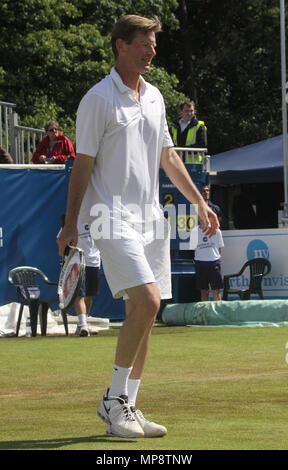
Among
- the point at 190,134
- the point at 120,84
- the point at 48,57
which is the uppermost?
the point at 48,57

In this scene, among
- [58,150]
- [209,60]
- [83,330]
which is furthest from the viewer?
[209,60]

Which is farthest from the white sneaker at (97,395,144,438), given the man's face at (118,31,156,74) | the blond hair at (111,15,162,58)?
the blond hair at (111,15,162,58)

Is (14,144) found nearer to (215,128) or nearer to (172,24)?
(172,24)

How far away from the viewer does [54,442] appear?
692cm

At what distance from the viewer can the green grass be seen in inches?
275

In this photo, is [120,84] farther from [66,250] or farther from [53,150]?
[53,150]

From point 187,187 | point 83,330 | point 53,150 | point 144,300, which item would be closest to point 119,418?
point 144,300

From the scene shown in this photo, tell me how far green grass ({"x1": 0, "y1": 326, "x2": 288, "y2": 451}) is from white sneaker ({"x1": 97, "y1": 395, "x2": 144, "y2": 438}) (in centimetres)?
7

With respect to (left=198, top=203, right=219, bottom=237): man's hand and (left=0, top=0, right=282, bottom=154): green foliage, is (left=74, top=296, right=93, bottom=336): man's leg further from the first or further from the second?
(left=0, top=0, right=282, bottom=154): green foliage

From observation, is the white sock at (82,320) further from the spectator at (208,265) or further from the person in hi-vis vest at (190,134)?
the person in hi-vis vest at (190,134)

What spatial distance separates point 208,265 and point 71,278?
12.6 metres

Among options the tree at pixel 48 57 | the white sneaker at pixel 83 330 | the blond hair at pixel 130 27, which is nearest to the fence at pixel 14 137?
the white sneaker at pixel 83 330

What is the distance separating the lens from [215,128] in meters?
45.6

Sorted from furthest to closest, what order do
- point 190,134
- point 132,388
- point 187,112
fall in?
point 190,134 < point 187,112 < point 132,388
